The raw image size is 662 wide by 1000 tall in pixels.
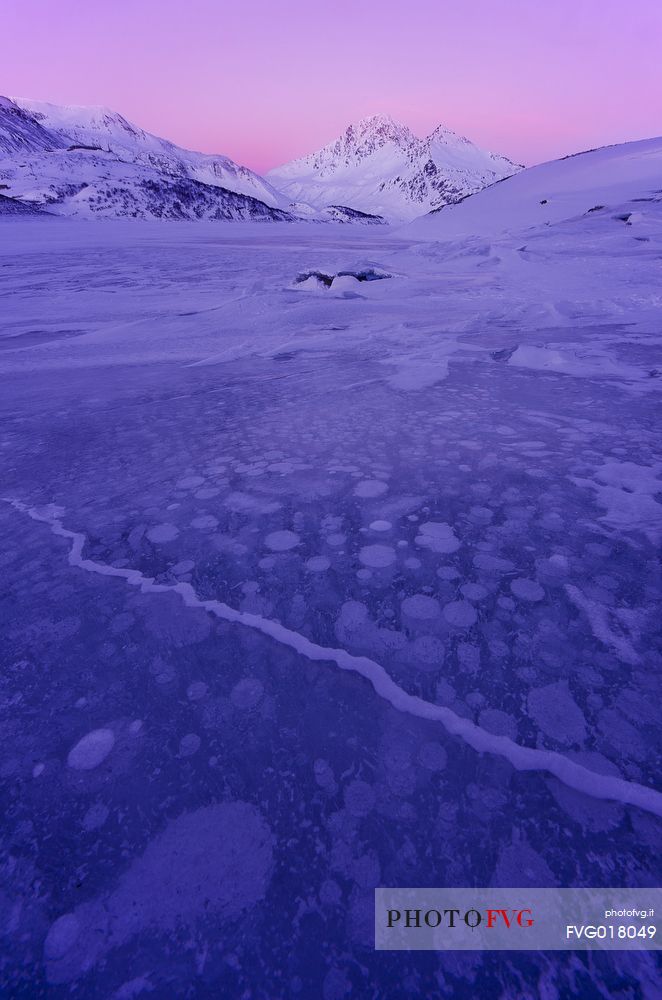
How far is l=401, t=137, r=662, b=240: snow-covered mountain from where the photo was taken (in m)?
15.1

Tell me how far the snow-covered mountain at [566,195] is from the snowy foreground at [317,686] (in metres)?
13.8

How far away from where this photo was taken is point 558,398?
9.94 ft

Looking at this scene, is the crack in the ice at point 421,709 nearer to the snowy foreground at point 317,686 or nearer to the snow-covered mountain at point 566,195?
the snowy foreground at point 317,686

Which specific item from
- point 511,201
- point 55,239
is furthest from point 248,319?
point 55,239

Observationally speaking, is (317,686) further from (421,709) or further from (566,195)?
(566,195)

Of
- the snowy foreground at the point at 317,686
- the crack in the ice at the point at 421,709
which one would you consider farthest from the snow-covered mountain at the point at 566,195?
the crack in the ice at the point at 421,709

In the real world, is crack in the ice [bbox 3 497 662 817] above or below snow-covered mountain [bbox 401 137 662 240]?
below

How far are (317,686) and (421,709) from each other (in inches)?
9.6

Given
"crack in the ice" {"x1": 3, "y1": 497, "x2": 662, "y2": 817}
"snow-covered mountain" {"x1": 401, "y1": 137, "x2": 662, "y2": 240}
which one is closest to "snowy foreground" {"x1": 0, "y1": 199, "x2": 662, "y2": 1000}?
"crack in the ice" {"x1": 3, "y1": 497, "x2": 662, "y2": 817}

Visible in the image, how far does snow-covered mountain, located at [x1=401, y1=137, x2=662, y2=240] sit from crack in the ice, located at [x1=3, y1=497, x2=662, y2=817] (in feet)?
48.5

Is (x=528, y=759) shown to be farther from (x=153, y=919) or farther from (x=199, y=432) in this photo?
(x=199, y=432)

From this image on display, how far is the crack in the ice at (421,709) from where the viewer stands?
94cm

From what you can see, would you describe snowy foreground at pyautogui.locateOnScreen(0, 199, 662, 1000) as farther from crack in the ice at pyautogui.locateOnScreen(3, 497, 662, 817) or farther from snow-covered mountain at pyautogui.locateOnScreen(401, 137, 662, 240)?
snow-covered mountain at pyautogui.locateOnScreen(401, 137, 662, 240)

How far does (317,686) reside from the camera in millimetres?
1167
